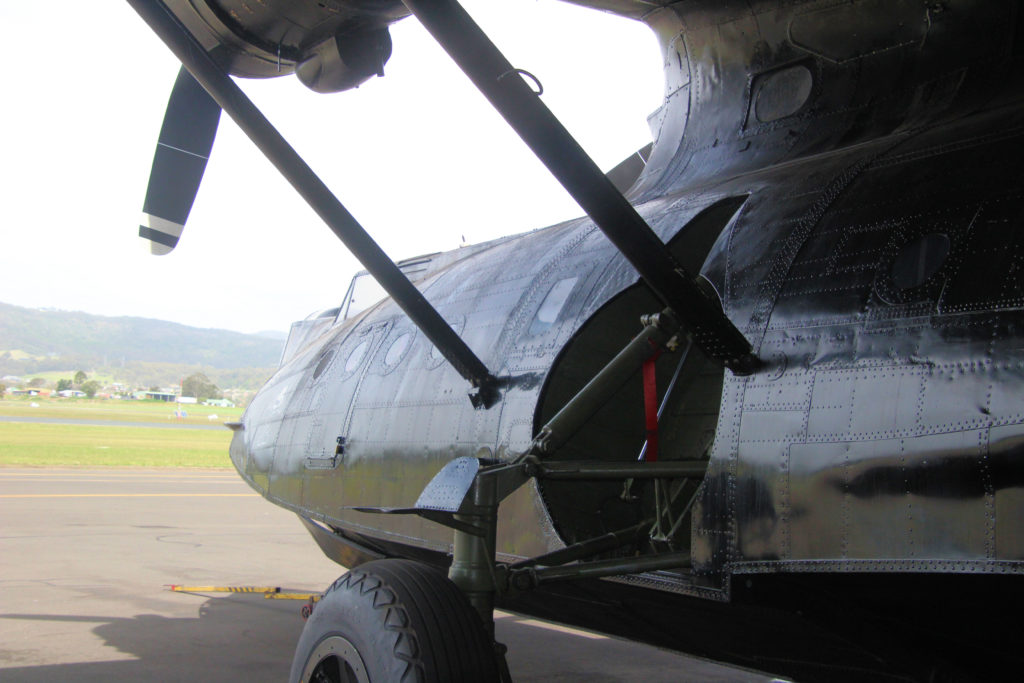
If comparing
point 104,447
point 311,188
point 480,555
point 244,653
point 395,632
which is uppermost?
point 311,188

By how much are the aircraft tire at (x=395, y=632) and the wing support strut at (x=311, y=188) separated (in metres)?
1.53

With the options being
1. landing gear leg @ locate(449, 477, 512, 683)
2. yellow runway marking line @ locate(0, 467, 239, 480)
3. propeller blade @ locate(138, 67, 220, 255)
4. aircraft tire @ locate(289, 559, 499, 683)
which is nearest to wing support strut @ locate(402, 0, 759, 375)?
landing gear leg @ locate(449, 477, 512, 683)

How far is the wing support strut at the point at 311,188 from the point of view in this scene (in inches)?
219

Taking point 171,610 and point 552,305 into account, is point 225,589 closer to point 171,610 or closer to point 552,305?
point 171,610

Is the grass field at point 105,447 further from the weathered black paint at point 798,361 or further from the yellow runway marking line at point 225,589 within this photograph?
the weathered black paint at point 798,361

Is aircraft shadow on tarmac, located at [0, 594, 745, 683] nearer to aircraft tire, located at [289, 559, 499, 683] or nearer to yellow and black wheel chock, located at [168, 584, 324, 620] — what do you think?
yellow and black wheel chock, located at [168, 584, 324, 620]

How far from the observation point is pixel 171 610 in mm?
10531

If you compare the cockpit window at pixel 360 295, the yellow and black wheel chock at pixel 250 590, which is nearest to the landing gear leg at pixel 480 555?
the cockpit window at pixel 360 295

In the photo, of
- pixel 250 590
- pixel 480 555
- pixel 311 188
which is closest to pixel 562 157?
pixel 480 555

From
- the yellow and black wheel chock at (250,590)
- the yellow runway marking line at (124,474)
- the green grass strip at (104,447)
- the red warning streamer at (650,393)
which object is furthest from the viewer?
the green grass strip at (104,447)

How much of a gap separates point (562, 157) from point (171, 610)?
859 centimetres

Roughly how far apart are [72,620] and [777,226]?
28.7 ft

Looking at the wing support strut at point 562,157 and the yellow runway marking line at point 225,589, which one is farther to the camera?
the yellow runway marking line at point 225,589

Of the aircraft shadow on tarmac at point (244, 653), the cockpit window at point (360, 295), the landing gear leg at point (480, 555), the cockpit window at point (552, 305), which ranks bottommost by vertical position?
the aircraft shadow on tarmac at point (244, 653)
